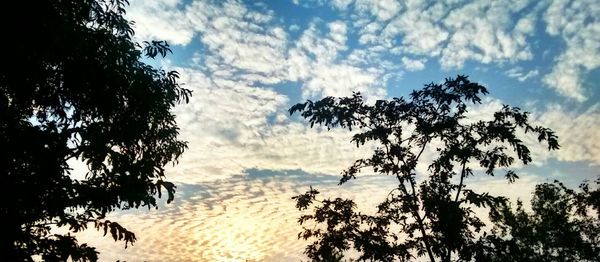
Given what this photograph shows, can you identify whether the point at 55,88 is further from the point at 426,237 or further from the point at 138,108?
the point at 426,237

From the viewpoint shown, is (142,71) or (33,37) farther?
(142,71)

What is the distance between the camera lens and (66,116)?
11.1 metres

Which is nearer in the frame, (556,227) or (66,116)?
(66,116)

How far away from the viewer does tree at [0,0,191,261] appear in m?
8.30

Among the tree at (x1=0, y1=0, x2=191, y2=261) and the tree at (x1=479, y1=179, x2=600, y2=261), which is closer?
the tree at (x1=0, y1=0, x2=191, y2=261)

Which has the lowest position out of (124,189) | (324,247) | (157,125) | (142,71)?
(324,247)

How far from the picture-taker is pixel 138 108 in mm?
11062

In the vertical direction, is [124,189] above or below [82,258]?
above

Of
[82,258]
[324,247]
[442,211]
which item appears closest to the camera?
[442,211]

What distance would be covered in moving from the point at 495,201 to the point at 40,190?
410 inches

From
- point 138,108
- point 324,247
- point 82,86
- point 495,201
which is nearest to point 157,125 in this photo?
point 138,108

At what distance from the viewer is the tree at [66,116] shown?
830cm

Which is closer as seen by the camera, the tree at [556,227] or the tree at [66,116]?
the tree at [66,116]

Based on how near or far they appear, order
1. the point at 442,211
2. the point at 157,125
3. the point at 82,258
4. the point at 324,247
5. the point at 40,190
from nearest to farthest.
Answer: the point at 40,190 → the point at 442,211 → the point at 82,258 → the point at 324,247 → the point at 157,125
